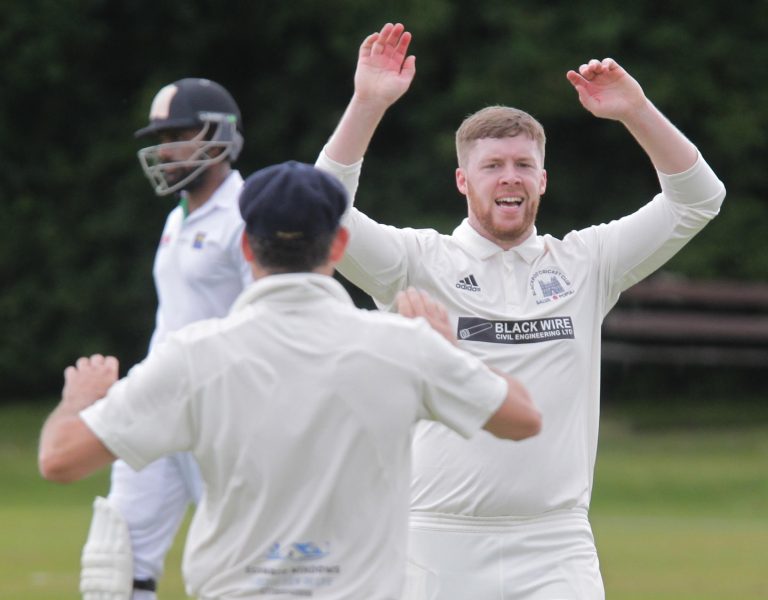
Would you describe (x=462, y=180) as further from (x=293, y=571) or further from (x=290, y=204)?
(x=293, y=571)

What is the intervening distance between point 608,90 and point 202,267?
216cm

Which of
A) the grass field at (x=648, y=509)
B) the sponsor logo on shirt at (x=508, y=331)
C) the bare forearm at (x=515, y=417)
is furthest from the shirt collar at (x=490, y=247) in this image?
the grass field at (x=648, y=509)

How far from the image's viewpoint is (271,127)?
80.8ft

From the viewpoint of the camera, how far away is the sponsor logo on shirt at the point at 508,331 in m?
5.08

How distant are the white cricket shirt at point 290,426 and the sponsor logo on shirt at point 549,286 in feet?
4.81

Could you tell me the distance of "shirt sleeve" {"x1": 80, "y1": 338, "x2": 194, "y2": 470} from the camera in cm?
362

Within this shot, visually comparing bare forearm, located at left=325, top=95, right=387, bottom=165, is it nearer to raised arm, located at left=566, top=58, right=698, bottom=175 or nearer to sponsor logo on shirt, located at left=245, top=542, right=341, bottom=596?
raised arm, located at left=566, top=58, right=698, bottom=175

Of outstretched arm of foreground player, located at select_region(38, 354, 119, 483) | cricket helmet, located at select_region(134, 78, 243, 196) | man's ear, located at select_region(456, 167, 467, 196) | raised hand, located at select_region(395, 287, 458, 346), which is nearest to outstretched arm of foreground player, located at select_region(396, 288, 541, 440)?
raised hand, located at select_region(395, 287, 458, 346)

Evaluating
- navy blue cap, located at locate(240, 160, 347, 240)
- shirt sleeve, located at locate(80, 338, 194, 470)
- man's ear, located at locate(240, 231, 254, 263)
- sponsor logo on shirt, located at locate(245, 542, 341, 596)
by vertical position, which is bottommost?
sponsor logo on shirt, located at locate(245, 542, 341, 596)

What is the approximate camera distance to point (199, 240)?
6.86 meters

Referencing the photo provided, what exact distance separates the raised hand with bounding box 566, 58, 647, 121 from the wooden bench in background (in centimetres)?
1848

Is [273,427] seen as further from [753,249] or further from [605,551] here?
[753,249]

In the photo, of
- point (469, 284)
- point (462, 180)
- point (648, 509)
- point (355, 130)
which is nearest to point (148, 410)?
point (355, 130)

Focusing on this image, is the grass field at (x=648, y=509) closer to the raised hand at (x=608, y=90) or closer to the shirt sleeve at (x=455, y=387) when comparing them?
the raised hand at (x=608, y=90)
